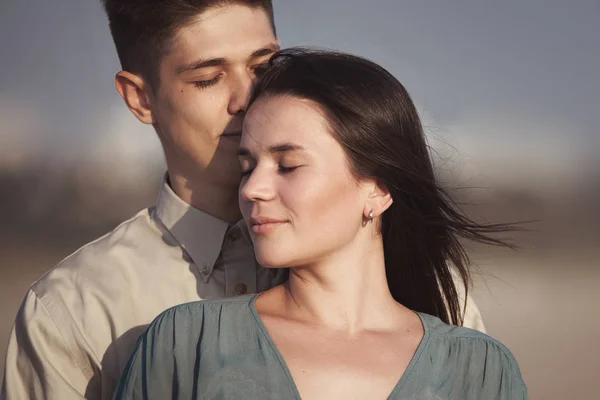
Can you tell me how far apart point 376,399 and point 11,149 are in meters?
7.67

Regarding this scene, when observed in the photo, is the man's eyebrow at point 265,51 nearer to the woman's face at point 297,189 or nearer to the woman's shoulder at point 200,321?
the woman's face at point 297,189

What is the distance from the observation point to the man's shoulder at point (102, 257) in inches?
96.3

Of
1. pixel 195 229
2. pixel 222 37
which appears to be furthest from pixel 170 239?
pixel 222 37

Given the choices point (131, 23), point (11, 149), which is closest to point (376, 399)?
point (131, 23)

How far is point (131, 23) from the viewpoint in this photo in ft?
8.84

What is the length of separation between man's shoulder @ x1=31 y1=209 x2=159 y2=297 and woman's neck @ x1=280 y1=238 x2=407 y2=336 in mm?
465

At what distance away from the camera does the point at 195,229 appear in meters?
2.56

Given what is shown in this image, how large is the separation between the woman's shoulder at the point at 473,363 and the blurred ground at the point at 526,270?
3.27 m

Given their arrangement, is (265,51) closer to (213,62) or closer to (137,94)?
(213,62)

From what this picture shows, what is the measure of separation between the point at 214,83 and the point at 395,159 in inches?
20.1

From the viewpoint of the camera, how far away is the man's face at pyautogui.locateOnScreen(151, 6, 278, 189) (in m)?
2.49

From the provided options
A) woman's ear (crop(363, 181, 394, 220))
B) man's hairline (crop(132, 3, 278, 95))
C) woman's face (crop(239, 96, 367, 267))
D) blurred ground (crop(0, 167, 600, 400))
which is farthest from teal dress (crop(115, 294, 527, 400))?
blurred ground (crop(0, 167, 600, 400))

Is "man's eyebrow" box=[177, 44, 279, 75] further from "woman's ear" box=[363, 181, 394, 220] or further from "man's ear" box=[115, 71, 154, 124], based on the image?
"woman's ear" box=[363, 181, 394, 220]

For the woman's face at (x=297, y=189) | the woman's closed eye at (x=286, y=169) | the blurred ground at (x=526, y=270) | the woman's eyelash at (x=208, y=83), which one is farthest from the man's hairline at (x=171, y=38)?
the blurred ground at (x=526, y=270)
